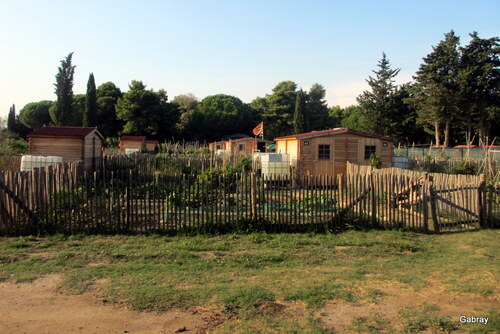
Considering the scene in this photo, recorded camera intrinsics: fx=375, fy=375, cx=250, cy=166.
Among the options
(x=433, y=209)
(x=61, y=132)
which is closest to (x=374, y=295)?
(x=433, y=209)

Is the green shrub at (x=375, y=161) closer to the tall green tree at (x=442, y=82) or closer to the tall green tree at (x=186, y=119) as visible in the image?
the tall green tree at (x=442, y=82)

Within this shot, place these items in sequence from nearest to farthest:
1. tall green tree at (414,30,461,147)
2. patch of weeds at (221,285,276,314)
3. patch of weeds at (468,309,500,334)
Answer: patch of weeds at (468,309,500,334) → patch of weeds at (221,285,276,314) → tall green tree at (414,30,461,147)

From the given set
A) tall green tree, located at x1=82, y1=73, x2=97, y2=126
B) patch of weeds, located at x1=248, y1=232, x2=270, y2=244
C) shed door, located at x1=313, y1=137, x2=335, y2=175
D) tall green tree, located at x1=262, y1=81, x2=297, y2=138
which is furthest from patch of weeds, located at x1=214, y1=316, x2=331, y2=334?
tall green tree, located at x1=262, y1=81, x2=297, y2=138

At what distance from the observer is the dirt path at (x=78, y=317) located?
3930mm

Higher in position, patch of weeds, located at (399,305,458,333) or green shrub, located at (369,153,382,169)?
green shrub, located at (369,153,382,169)

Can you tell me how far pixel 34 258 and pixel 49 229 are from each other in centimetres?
179

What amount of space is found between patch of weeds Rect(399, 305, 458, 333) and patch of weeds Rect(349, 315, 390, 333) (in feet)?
Answer: 0.70

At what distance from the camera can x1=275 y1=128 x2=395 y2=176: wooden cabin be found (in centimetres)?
1970

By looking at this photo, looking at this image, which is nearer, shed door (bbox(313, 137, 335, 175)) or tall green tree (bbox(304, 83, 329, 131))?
shed door (bbox(313, 137, 335, 175))

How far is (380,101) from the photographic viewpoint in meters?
50.3

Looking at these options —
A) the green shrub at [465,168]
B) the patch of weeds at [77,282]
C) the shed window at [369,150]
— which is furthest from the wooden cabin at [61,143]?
the green shrub at [465,168]

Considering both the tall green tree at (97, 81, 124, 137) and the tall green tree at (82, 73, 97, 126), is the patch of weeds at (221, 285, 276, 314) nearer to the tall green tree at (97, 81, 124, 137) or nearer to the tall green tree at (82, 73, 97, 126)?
the tall green tree at (82, 73, 97, 126)

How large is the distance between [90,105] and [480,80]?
48.7m

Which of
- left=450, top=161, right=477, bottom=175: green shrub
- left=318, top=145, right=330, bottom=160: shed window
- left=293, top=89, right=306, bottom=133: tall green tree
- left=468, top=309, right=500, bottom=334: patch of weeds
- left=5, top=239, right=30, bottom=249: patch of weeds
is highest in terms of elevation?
left=293, top=89, right=306, bottom=133: tall green tree
